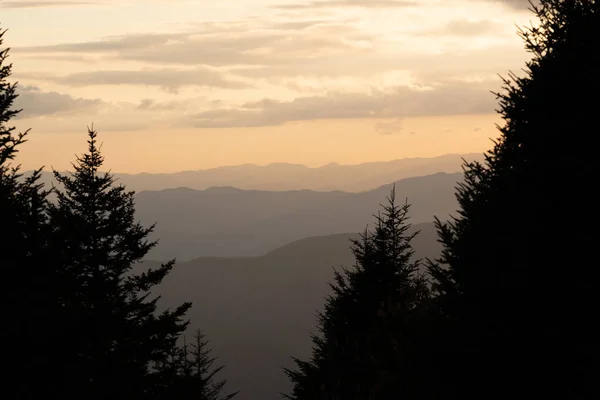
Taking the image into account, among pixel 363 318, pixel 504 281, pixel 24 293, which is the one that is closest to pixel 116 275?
pixel 363 318

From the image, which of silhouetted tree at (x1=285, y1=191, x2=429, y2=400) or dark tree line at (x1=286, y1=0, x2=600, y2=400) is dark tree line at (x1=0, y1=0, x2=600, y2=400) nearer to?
dark tree line at (x1=286, y1=0, x2=600, y2=400)

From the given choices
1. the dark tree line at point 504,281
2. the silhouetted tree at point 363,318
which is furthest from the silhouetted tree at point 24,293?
the silhouetted tree at point 363,318

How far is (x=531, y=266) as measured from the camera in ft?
26.6

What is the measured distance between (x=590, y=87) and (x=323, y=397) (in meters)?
6.51

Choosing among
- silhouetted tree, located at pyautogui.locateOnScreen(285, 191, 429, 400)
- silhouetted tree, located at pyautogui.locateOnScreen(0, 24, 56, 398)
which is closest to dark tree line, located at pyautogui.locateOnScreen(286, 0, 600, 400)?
silhouetted tree, located at pyautogui.locateOnScreen(285, 191, 429, 400)

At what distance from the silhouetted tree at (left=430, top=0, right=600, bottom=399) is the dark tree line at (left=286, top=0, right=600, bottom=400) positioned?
0.01 metres

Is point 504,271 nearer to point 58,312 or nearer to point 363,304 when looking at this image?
point 58,312

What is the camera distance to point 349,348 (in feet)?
52.8

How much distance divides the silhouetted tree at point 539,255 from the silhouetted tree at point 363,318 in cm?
119

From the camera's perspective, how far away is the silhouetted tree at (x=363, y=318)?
41.9 feet

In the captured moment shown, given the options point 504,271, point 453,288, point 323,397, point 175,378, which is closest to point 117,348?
point 175,378

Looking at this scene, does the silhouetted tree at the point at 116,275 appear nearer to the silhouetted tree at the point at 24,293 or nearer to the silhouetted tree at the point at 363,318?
the silhouetted tree at the point at 363,318

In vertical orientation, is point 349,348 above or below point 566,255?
below

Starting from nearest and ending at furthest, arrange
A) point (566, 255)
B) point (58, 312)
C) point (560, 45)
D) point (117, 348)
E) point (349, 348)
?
point (566, 255) < point (560, 45) < point (58, 312) < point (349, 348) < point (117, 348)
